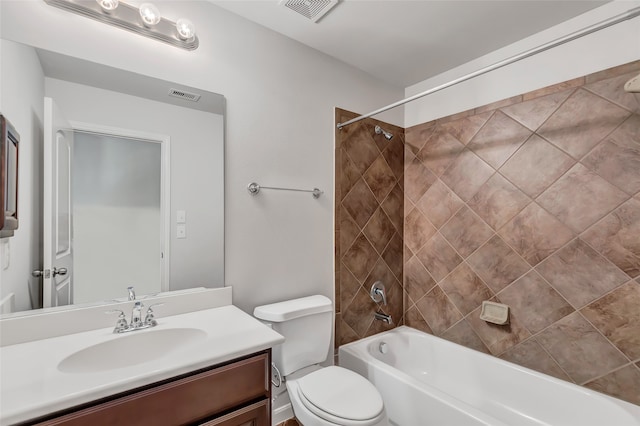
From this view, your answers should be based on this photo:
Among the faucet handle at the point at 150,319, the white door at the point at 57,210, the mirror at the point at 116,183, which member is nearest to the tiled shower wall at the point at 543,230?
the mirror at the point at 116,183

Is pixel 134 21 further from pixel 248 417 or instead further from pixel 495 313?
pixel 495 313

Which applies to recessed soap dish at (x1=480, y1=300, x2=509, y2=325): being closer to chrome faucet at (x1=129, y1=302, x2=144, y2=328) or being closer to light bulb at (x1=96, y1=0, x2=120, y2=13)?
chrome faucet at (x1=129, y1=302, x2=144, y2=328)

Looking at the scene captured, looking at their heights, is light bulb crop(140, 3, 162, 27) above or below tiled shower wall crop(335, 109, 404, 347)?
above

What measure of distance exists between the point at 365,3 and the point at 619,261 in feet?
6.25

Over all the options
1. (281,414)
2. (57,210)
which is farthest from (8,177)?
(281,414)

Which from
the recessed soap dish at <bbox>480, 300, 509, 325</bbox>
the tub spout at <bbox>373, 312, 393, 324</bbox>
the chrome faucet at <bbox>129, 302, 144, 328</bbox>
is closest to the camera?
the chrome faucet at <bbox>129, 302, 144, 328</bbox>

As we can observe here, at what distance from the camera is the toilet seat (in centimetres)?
134

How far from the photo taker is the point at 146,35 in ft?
4.67

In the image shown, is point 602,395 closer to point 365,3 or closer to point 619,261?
point 619,261

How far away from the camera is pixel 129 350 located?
1.24 meters

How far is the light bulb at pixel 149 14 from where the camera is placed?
1.37 m

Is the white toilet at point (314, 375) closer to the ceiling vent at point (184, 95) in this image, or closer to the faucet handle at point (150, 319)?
the faucet handle at point (150, 319)

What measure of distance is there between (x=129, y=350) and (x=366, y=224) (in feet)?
5.38

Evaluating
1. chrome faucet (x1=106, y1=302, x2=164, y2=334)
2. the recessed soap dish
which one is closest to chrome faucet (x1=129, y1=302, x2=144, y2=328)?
chrome faucet (x1=106, y1=302, x2=164, y2=334)
